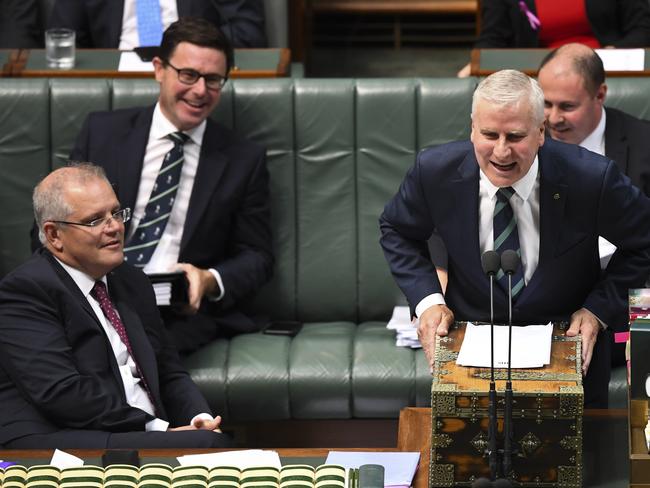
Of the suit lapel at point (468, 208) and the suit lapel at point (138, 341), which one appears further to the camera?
the suit lapel at point (138, 341)

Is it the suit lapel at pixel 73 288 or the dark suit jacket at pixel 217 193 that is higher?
the dark suit jacket at pixel 217 193

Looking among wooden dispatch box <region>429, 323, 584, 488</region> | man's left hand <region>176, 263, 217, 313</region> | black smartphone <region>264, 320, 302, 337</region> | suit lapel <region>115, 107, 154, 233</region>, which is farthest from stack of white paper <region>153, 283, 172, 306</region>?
wooden dispatch box <region>429, 323, 584, 488</region>

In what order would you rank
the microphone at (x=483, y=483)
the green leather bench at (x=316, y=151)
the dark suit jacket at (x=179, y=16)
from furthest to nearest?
the dark suit jacket at (x=179, y=16) → the green leather bench at (x=316, y=151) → the microphone at (x=483, y=483)

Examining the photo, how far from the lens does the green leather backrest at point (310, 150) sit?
427 centimetres

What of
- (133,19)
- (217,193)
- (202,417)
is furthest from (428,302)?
(133,19)

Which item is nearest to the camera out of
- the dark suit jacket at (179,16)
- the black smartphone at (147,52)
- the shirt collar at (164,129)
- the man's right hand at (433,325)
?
the man's right hand at (433,325)

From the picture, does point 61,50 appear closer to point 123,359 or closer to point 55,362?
point 123,359

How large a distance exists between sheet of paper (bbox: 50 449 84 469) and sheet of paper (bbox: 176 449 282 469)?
0.20 meters

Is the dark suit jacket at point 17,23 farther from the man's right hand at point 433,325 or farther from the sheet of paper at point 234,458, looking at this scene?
the sheet of paper at point 234,458

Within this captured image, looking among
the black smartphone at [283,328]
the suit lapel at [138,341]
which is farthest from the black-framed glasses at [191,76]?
the suit lapel at [138,341]

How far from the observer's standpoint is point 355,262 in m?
4.31

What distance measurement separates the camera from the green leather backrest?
4266 mm

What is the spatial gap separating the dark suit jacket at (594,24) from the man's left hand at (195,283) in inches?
66.8

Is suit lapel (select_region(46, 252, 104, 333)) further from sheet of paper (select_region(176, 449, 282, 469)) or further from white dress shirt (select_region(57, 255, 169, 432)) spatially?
sheet of paper (select_region(176, 449, 282, 469))
